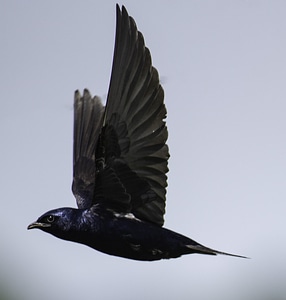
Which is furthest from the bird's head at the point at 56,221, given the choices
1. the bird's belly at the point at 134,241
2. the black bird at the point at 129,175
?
the bird's belly at the point at 134,241

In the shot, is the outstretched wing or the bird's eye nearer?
the outstretched wing

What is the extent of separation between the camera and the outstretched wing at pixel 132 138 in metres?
8.73

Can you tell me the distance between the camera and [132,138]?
903cm

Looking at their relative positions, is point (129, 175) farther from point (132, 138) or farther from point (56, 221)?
point (56, 221)

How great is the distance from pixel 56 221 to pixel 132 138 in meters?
0.88

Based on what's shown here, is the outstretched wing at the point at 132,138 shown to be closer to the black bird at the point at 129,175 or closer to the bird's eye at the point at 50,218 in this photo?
the black bird at the point at 129,175

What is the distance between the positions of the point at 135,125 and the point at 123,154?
0.26 m

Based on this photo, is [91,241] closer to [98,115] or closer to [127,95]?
[127,95]

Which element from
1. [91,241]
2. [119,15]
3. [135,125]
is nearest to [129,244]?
[91,241]

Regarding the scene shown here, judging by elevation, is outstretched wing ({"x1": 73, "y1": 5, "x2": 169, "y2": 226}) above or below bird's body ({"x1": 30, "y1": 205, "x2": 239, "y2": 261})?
above

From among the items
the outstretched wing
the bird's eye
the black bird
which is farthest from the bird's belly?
the bird's eye

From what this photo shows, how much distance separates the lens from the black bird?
875 cm

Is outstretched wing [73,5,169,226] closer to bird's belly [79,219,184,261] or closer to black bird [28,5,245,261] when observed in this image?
black bird [28,5,245,261]

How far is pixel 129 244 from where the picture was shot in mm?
8781
